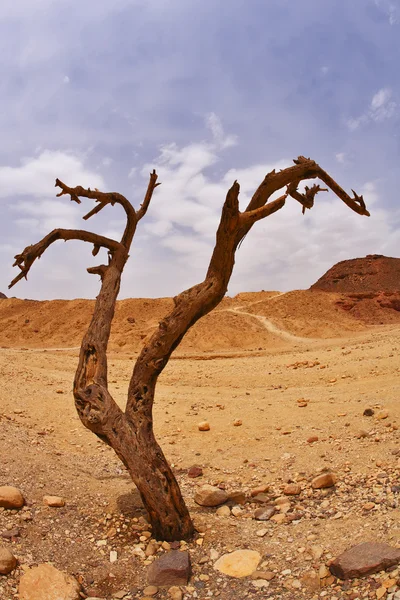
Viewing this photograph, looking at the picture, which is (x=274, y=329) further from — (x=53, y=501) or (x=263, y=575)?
(x=263, y=575)

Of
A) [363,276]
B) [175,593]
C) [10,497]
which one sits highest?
[363,276]

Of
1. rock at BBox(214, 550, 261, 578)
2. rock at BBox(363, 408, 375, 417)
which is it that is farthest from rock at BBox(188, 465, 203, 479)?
rock at BBox(363, 408, 375, 417)

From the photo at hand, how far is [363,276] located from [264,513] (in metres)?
48.6

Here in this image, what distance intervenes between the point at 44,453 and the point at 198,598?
3.64m

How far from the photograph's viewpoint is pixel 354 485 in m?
5.44

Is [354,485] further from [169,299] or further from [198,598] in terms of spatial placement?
[169,299]

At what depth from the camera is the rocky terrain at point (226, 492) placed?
3.77 meters

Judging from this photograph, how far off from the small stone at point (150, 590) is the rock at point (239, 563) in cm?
54

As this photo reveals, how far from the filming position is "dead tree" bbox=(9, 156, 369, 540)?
14.9 ft

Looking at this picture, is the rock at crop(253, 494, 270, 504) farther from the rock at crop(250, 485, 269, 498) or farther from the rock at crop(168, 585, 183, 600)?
the rock at crop(168, 585, 183, 600)

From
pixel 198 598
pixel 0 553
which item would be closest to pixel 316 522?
pixel 198 598

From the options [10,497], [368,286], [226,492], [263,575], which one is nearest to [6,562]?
[10,497]

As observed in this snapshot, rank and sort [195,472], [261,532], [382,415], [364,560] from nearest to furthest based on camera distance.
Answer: [364,560] → [261,532] → [195,472] → [382,415]

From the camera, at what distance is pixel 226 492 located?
583 centimetres
